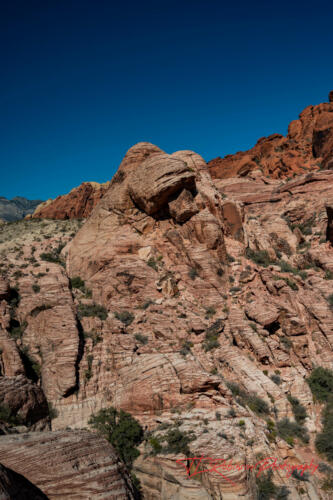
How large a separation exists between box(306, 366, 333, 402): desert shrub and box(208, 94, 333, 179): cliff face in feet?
117

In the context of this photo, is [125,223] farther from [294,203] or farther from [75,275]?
[294,203]

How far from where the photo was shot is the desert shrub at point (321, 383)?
664 inches

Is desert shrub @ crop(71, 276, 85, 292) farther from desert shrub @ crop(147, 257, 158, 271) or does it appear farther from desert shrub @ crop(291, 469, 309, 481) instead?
desert shrub @ crop(291, 469, 309, 481)

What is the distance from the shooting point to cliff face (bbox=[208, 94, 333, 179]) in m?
52.6

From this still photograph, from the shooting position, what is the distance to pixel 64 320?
1875cm

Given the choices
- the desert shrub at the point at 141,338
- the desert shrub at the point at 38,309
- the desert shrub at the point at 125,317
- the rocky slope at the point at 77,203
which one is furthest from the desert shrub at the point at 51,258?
the rocky slope at the point at 77,203

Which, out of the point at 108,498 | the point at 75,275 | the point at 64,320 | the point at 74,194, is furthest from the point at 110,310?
the point at 74,194

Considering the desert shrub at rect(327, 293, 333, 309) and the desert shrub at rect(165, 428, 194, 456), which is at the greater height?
the desert shrub at rect(327, 293, 333, 309)

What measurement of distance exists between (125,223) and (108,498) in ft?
70.4

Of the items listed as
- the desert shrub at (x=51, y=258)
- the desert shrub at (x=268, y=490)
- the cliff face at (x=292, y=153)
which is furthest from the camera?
the cliff face at (x=292, y=153)

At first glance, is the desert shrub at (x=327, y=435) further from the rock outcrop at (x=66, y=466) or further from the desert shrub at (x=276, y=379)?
the rock outcrop at (x=66, y=466)

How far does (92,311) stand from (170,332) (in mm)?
5782

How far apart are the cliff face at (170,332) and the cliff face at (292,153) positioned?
21832 millimetres

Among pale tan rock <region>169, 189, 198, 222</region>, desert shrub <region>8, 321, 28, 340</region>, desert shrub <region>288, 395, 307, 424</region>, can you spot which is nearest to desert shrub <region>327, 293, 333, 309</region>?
desert shrub <region>288, 395, 307, 424</region>
